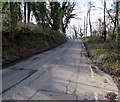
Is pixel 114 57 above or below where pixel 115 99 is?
above

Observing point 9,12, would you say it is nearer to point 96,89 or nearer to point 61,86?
point 61,86

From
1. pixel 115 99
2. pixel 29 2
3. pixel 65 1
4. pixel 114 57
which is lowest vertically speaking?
pixel 115 99

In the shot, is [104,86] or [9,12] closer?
[104,86]

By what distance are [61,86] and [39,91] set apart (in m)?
0.96

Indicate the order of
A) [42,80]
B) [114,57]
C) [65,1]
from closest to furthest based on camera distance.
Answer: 1. [42,80]
2. [114,57]
3. [65,1]

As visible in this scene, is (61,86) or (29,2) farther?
(29,2)

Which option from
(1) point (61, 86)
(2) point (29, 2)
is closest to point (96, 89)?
(1) point (61, 86)

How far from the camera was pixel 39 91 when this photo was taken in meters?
4.77

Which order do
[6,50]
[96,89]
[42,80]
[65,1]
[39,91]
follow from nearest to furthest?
[39,91] < [96,89] < [42,80] < [6,50] < [65,1]

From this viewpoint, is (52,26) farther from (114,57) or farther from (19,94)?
(19,94)

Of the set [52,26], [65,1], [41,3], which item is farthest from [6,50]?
[65,1]

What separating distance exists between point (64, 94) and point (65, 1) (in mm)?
37337

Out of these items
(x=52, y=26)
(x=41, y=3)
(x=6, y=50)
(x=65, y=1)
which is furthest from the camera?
(x=65, y=1)

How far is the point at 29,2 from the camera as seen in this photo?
77.9 feet
